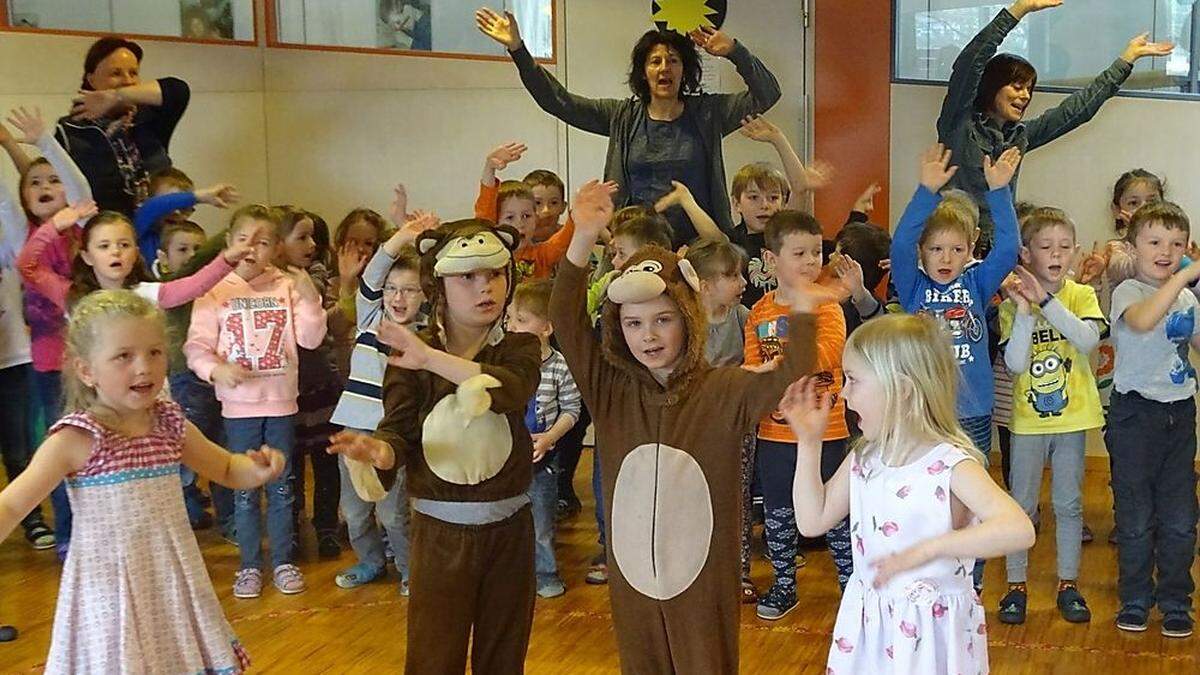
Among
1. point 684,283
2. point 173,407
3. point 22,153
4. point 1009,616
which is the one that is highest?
point 22,153

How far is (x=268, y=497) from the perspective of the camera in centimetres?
427

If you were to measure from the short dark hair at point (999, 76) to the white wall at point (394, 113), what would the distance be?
3.34 ft

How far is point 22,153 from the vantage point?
4.68 meters

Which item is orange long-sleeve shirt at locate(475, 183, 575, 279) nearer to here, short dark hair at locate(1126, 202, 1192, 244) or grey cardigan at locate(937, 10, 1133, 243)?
grey cardigan at locate(937, 10, 1133, 243)

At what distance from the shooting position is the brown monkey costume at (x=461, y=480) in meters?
2.68

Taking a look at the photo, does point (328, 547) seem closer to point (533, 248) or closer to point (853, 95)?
point (533, 248)

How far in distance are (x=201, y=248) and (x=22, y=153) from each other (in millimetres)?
875

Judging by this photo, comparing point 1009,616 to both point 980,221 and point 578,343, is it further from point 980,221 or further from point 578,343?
point 578,343

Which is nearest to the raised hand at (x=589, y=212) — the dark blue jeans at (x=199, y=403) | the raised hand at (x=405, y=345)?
the raised hand at (x=405, y=345)

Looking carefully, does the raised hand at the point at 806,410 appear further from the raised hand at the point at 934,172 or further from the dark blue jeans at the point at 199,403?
the dark blue jeans at the point at 199,403

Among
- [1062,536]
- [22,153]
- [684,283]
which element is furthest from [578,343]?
[22,153]

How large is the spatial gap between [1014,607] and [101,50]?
3745mm

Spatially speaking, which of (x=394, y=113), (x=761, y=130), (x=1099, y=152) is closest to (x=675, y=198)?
(x=761, y=130)

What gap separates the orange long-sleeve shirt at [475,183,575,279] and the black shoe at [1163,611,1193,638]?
2.16 meters
